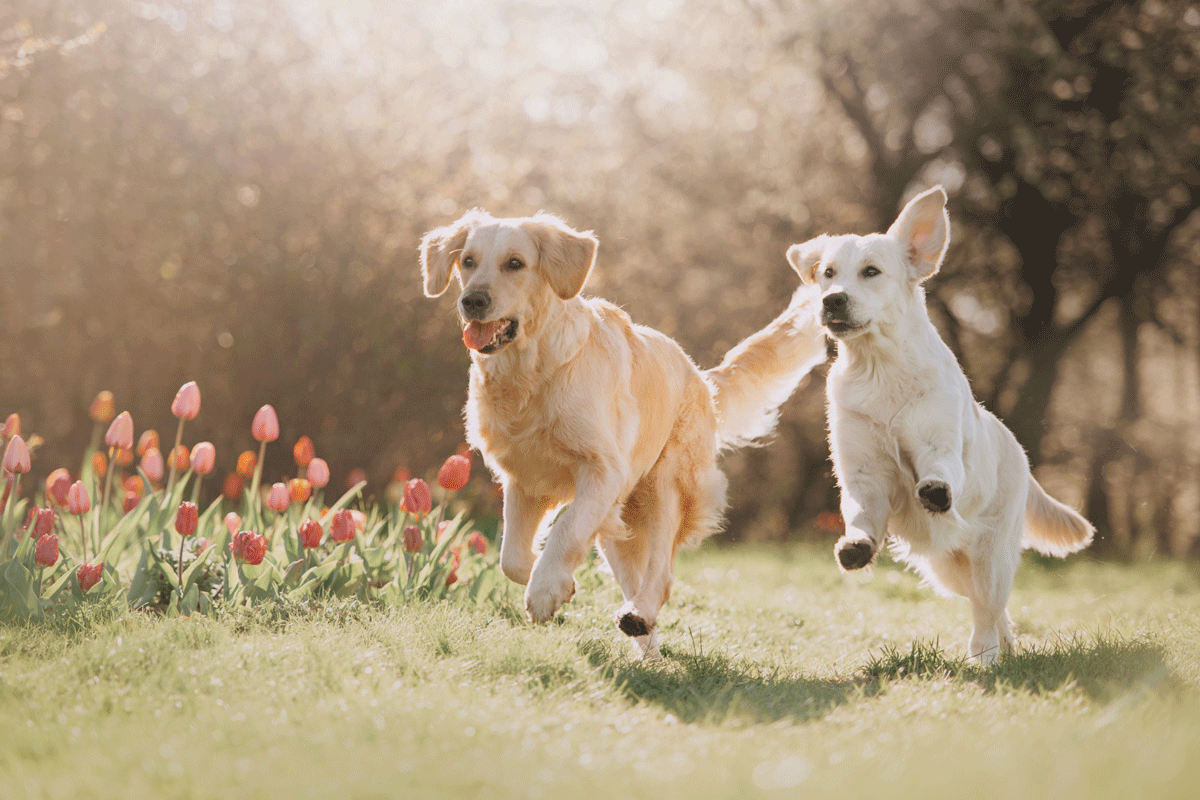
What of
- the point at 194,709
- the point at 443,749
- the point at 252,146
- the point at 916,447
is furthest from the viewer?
the point at 252,146

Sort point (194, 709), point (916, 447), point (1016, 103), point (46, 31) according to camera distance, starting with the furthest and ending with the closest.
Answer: point (1016, 103)
point (46, 31)
point (916, 447)
point (194, 709)

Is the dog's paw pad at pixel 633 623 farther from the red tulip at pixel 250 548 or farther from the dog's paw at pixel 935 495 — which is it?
the red tulip at pixel 250 548

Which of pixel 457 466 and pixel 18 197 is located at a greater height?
pixel 18 197

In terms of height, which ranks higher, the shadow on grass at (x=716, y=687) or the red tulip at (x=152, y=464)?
the red tulip at (x=152, y=464)

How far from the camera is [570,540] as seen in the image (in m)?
3.97

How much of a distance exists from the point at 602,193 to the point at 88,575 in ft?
28.4

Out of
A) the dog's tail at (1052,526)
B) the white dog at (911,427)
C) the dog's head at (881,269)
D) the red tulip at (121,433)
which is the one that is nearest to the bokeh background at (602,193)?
the red tulip at (121,433)

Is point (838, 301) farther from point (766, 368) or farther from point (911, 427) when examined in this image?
point (766, 368)

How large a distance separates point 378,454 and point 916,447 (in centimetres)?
607

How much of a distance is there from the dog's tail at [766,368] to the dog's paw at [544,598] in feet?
6.37

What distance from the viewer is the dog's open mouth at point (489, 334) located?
408cm

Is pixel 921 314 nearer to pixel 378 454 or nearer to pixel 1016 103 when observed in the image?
pixel 378 454

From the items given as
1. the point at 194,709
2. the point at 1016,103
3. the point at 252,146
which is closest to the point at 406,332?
the point at 252,146

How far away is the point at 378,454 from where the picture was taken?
915 centimetres
